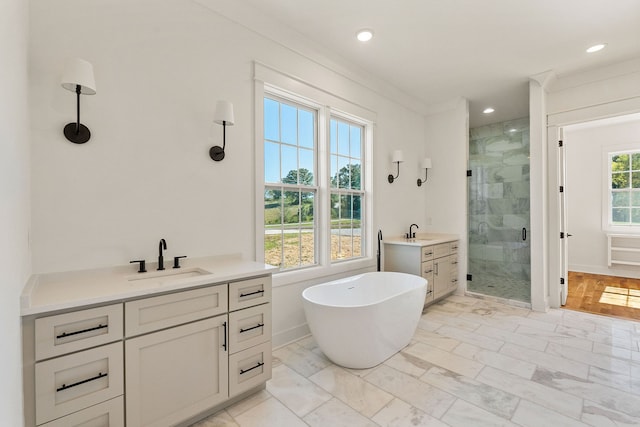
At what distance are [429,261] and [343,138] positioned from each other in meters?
1.84

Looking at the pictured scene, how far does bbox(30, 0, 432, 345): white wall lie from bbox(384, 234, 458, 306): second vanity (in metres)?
1.52

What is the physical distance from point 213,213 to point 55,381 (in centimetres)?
132

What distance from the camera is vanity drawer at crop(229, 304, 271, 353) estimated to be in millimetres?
A: 1869

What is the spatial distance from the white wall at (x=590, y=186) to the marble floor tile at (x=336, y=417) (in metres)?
6.04

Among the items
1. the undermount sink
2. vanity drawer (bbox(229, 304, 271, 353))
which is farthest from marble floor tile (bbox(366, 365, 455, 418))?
the undermount sink

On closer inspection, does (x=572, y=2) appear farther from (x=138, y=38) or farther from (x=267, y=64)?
(x=138, y=38)

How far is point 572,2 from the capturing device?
2.44 m

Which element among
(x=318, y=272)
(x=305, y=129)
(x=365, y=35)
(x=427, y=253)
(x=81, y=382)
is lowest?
(x=81, y=382)

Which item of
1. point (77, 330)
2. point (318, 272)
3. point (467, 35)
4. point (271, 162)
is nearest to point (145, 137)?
point (271, 162)

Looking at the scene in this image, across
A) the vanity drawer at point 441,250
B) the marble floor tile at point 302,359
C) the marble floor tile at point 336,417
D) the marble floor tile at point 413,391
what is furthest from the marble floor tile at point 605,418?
the vanity drawer at point 441,250

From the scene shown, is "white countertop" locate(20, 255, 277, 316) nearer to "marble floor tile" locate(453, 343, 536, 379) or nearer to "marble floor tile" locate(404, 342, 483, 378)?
"marble floor tile" locate(404, 342, 483, 378)

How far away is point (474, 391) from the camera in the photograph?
6.86 feet

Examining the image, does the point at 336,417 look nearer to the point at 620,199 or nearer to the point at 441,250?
the point at 441,250

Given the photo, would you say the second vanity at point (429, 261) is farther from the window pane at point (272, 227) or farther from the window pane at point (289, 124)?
the window pane at point (289, 124)
